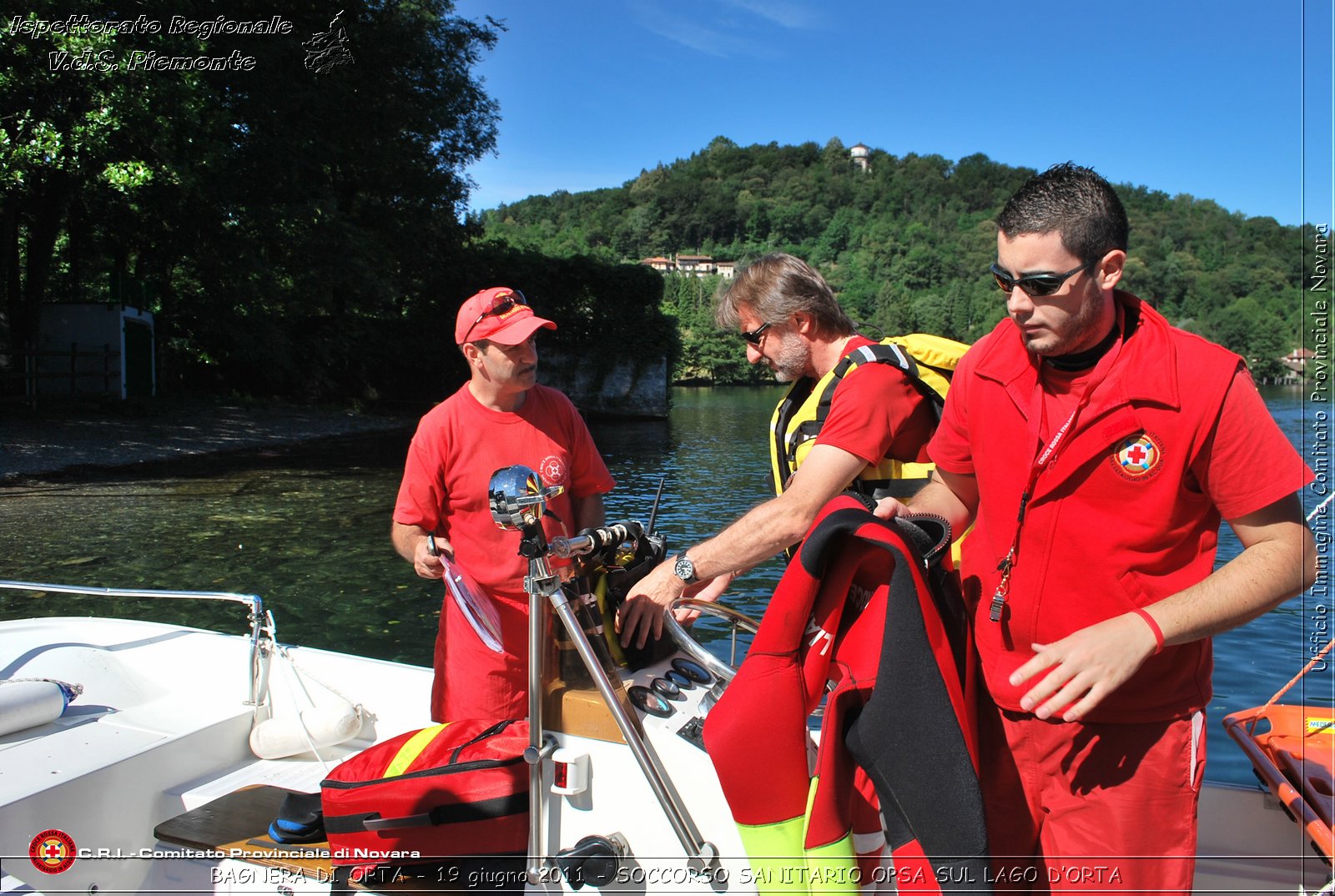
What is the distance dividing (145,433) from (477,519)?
66.1 feet

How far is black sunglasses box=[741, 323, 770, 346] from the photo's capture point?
9.28 feet

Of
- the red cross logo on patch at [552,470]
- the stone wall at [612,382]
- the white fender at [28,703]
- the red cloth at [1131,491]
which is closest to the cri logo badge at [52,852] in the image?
the white fender at [28,703]

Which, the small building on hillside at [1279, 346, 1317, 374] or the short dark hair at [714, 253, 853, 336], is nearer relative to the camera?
the short dark hair at [714, 253, 853, 336]

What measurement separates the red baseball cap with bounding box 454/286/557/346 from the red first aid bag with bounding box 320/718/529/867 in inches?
52.8

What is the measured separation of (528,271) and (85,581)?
29.5 meters

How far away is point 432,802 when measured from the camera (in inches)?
95.3

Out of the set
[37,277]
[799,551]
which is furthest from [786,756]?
[37,277]

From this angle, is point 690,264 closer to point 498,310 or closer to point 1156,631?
point 498,310

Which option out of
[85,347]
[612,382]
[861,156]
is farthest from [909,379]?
[861,156]

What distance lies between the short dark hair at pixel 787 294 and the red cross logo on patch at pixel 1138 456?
117cm

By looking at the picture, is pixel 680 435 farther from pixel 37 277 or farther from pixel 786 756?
pixel 786 756

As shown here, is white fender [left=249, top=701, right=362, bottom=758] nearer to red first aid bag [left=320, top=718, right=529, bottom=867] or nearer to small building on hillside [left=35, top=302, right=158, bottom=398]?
red first aid bag [left=320, top=718, right=529, bottom=867]

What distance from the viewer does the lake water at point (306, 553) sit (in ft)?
28.7

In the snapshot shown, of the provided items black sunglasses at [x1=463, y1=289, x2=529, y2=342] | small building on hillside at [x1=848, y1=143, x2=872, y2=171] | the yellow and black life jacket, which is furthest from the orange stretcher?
small building on hillside at [x1=848, y1=143, x2=872, y2=171]
